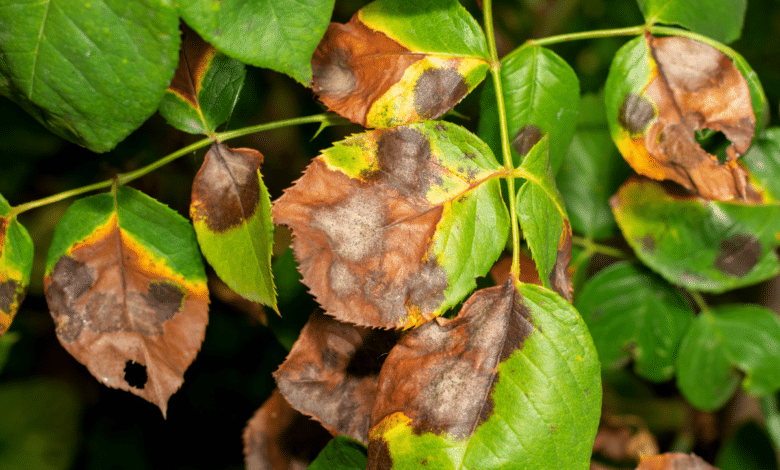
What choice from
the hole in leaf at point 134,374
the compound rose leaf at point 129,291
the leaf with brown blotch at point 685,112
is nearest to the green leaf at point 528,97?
the leaf with brown blotch at point 685,112

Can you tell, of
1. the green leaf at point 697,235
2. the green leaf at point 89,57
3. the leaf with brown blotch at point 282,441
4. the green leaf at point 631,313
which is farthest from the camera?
the green leaf at point 631,313

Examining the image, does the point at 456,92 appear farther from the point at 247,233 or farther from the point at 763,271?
the point at 763,271

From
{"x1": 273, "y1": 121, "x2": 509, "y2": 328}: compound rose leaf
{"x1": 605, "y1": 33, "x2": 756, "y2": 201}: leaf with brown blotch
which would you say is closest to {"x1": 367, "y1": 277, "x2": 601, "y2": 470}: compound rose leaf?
{"x1": 273, "y1": 121, "x2": 509, "y2": 328}: compound rose leaf

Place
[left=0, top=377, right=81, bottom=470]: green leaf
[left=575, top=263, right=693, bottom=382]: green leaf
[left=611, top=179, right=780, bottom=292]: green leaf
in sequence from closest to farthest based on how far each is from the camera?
[left=611, top=179, right=780, bottom=292]: green leaf → [left=575, top=263, right=693, bottom=382]: green leaf → [left=0, top=377, right=81, bottom=470]: green leaf

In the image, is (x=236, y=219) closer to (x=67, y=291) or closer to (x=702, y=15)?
(x=67, y=291)

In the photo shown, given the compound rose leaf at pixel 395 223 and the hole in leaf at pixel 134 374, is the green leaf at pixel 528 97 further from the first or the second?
the hole in leaf at pixel 134 374

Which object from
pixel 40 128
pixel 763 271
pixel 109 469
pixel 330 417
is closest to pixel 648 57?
pixel 763 271

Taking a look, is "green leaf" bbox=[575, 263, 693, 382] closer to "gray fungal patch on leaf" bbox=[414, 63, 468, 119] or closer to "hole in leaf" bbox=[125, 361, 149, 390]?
"gray fungal patch on leaf" bbox=[414, 63, 468, 119]
